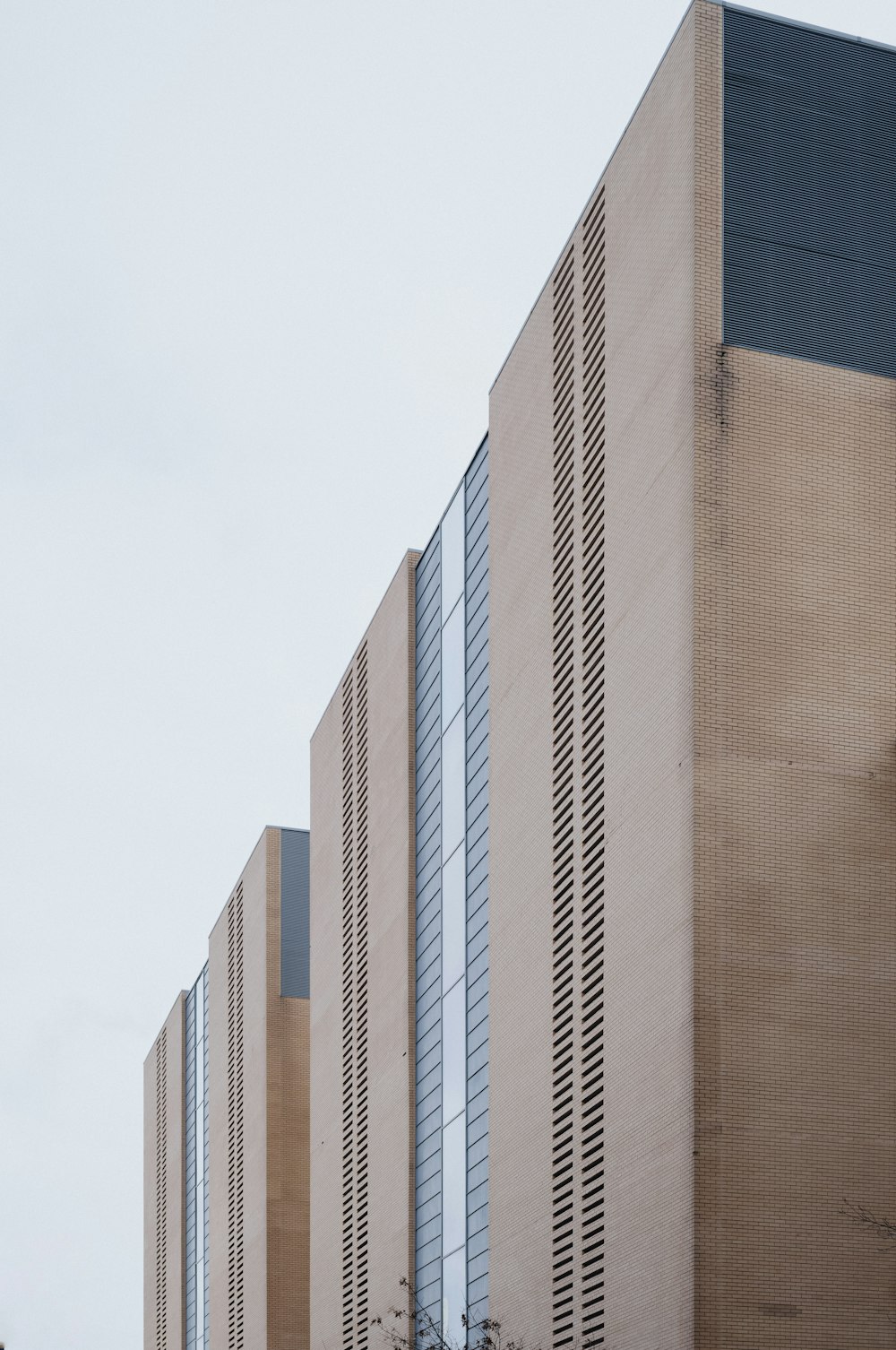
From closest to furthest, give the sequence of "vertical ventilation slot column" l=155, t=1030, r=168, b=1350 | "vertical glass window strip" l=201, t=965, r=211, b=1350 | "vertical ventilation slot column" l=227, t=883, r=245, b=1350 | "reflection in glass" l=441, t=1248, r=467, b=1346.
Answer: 1. "reflection in glass" l=441, t=1248, r=467, b=1346
2. "vertical ventilation slot column" l=227, t=883, r=245, b=1350
3. "vertical glass window strip" l=201, t=965, r=211, b=1350
4. "vertical ventilation slot column" l=155, t=1030, r=168, b=1350

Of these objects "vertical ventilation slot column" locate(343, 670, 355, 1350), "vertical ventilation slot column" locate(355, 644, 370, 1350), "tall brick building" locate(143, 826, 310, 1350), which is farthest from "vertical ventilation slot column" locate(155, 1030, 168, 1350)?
"vertical ventilation slot column" locate(355, 644, 370, 1350)

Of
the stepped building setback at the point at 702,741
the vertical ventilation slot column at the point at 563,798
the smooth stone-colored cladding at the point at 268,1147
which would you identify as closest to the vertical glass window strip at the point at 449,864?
the stepped building setback at the point at 702,741

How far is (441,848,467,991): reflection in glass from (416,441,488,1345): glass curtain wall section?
0.12 feet

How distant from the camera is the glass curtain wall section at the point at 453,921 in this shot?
1464 inches

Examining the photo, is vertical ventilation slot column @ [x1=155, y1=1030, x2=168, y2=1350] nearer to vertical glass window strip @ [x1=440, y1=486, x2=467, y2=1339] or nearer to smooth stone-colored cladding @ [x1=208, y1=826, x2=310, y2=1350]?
smooth stone-colored cladding @ [x1=208, y1=826, x2=310, y2=1350]

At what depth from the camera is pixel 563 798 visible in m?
32.6

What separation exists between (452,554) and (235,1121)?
87.9 ft

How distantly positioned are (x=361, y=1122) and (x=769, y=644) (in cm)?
2258

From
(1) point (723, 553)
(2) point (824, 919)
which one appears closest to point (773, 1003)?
(2) point (824, 919)

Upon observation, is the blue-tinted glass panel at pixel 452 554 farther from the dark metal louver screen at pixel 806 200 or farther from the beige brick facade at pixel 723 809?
the dark metal louver screen at pixel 806 200

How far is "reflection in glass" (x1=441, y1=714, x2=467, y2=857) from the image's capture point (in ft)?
132

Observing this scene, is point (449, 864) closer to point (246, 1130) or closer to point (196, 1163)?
point (246, 1130)

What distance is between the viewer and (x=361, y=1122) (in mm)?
46188

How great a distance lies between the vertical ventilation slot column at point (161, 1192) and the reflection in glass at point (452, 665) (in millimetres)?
41796
